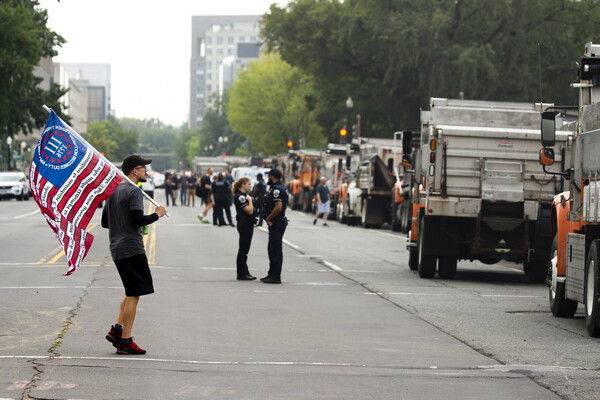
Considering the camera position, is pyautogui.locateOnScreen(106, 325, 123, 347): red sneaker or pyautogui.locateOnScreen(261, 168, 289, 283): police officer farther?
pyautogui.locateOnScreen(261, 168, 289, 283): police officer

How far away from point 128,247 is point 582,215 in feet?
17.5

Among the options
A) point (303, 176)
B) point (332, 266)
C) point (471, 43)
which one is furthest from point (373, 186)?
point (303, 176)

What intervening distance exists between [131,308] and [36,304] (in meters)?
4.76

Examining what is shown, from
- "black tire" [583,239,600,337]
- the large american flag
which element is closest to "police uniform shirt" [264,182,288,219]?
"black tire" [583,239,600,337]

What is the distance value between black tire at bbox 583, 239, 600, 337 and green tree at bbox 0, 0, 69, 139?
125 feet

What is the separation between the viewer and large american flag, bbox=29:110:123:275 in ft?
36.6

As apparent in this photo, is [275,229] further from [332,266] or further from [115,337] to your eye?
[115,337]

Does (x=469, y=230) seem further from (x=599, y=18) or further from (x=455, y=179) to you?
(x=599, y=18)

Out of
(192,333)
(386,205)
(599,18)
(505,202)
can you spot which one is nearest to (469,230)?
(505,202)

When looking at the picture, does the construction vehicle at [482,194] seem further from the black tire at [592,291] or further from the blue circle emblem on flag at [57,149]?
the blue circle emblem on flag at [57,149]

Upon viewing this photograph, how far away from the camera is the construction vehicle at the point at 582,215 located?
1284 centimetres

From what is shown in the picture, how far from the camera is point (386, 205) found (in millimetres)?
42375

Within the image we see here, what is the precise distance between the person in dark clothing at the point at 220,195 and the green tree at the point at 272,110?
2377 inches

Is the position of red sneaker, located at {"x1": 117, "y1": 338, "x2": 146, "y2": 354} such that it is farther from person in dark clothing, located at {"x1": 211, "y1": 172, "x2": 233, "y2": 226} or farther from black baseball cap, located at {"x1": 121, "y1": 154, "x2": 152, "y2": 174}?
person in dark clothing, located at {"x1": 211, "y1": 172, "x2": 233, "y2": 226}
